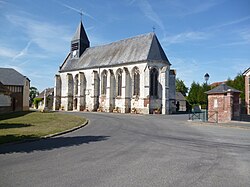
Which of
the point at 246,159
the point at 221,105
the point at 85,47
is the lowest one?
the point at 246,159

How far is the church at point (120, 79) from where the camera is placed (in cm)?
3020

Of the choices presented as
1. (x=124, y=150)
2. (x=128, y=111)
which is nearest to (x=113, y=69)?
(x=128, y=111)

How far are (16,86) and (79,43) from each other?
52.3 feet

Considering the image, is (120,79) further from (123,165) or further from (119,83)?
(123,165)

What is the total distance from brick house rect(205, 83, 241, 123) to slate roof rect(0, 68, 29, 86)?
28375 millimetres

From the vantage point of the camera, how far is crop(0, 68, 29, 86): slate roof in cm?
3209

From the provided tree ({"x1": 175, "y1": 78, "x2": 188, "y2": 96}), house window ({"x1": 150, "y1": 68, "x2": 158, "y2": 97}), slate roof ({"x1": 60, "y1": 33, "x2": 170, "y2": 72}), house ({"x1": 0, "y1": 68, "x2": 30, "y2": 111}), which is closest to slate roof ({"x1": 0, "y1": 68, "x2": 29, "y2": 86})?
house ({"x1": 0, "y1": 68, "x2": 30, "y2": 111})

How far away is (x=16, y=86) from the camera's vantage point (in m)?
32.5

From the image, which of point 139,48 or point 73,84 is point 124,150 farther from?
point 73,84

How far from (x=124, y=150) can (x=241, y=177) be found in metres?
3.52

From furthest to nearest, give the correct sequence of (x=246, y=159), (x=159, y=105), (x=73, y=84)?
(x=73, y=84), (x=159, y=105), (x=246, y=159)

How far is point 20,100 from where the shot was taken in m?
33.0

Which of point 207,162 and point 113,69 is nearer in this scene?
point 207,162

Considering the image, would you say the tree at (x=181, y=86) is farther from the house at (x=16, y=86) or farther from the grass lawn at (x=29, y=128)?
the grass lawn at (x=29, y=128)
